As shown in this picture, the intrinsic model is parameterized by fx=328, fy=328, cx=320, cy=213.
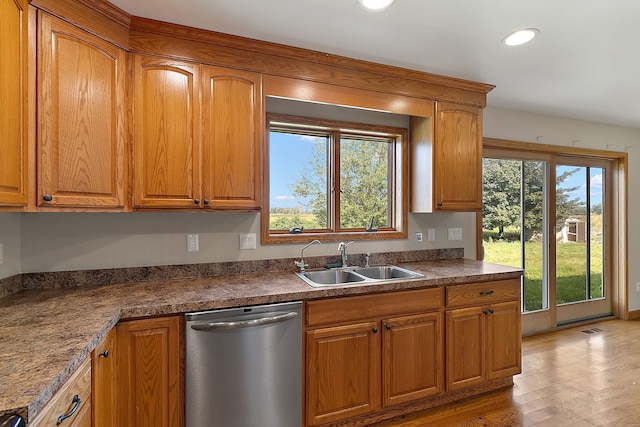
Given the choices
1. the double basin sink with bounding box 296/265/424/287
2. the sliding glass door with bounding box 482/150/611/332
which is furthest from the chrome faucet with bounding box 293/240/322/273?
the sliding glass door with bounding box 482/150/611/332

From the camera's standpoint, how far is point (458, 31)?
77.4 inches

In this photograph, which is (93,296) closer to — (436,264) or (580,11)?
(436,264)

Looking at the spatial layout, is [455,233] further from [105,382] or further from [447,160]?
[105,382]

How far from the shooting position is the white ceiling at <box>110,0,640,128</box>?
1721mm

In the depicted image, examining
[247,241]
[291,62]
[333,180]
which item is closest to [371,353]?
[247,241]

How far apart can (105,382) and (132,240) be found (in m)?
0.94

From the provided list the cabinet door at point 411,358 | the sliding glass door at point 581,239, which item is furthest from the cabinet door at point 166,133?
the sliding glass door at point 581,239

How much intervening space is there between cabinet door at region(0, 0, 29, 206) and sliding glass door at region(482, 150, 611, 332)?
3580 mm

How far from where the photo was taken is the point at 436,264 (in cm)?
278

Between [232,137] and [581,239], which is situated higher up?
[232,137]

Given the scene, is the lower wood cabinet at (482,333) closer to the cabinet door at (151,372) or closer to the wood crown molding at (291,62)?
the wood crown molding at (291,62)

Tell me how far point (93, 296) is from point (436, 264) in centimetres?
243

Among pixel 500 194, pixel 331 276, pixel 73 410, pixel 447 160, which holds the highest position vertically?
pixel 447 160

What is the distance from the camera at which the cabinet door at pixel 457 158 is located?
267 centimetres
